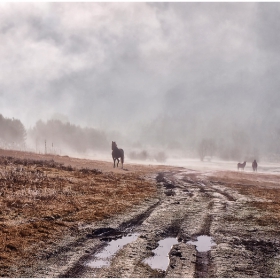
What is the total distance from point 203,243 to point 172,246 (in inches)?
57.6

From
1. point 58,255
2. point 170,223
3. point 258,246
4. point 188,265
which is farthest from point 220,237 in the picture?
point 58,255

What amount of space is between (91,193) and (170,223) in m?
10.6

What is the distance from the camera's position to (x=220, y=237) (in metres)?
11.8

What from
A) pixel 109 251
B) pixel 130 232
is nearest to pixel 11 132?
pixel 130 232

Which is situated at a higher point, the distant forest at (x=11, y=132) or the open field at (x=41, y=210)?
the distant forest at (x=11, y=132)

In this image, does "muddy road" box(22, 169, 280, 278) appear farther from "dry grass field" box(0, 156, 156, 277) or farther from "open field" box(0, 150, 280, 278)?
"dry grass field" box(0, 156, 156, 277)

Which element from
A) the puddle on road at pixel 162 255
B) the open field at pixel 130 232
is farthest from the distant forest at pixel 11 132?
the puddle on road at pixel 162 255

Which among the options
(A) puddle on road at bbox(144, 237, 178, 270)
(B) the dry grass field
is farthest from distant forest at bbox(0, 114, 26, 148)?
(A) puddle on road at bbox(144, 237, 178, 270)

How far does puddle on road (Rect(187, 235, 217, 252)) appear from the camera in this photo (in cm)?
1034

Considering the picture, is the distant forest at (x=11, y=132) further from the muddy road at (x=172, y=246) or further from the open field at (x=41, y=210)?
the muddy road at (x=172, y=246)

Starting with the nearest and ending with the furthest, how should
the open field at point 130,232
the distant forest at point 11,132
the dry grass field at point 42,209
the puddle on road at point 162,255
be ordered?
1. the open field at point 130,232
2. the puddle on road at point 162,255
3. the dry grass field at point 42,209
4. the distant forest at point 11,132

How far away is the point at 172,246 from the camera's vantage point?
34.5 ft

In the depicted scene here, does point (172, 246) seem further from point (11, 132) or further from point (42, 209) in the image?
point (11, 132)

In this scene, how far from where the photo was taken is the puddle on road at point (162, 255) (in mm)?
8547
